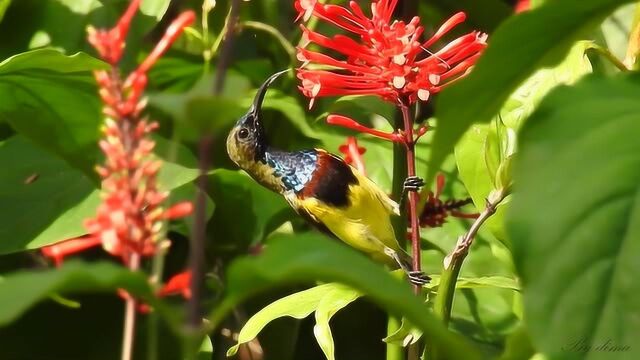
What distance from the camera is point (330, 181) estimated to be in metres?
1.14

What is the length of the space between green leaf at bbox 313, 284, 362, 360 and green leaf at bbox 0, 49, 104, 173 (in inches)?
8.9

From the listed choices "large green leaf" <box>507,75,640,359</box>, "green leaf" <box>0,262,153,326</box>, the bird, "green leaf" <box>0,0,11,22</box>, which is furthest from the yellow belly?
"green leaf" <box>0,262,153,326</box>

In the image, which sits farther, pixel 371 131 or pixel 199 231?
pixel 371 131

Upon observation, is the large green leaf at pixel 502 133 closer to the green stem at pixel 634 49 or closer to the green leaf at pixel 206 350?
the green stem at pixel 634 49

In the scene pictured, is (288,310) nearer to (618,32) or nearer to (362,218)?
(362,218)

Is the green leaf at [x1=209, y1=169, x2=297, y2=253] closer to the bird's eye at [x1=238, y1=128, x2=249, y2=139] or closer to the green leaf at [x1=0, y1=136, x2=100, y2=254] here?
the bird's eye at [x1=238, y1=128, x2=249, y2=139]

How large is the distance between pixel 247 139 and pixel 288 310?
12.5 inches

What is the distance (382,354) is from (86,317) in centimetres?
35

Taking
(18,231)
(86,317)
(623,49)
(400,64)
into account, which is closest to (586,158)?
(400,64)

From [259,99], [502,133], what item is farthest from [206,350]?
[502,133]

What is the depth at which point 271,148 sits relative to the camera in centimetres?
120

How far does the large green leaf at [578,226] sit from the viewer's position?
0.46 m

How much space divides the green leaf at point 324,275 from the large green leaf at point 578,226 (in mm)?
52

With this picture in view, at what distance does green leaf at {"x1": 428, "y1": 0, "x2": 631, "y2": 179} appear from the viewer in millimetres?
465
